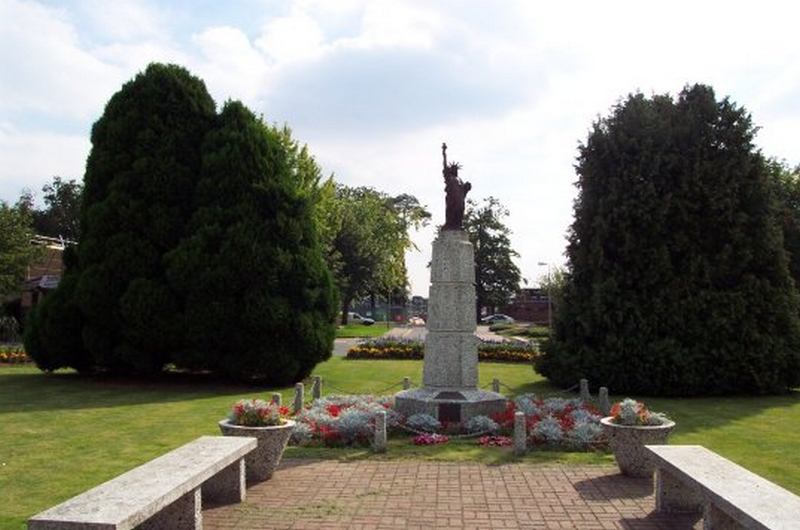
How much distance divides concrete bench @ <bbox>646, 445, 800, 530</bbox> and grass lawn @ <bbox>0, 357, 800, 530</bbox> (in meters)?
2.20

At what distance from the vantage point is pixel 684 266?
19375 mm

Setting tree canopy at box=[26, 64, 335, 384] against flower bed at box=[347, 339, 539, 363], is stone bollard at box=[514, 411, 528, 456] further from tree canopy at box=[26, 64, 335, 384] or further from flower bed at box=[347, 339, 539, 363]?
flower bed at box=[347, 339, 539, 363]

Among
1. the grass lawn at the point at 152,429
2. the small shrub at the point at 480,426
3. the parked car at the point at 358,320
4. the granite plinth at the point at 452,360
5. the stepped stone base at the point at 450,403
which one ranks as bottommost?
the grass lawn at the point at 152,429

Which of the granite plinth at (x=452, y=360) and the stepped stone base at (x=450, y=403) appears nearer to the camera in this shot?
the stepped stone base at (x=450, y=403)

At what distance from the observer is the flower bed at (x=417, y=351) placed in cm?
2959

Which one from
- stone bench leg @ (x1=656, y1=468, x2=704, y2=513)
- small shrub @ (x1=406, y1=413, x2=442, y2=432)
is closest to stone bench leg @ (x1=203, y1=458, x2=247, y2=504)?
stone bench leg @ (x1=656, y1=468, x2=704, y2=513)

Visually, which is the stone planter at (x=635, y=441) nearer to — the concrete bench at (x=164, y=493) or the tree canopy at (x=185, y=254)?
the concrete bench at (x=164, y=493)

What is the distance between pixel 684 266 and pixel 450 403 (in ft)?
30.8

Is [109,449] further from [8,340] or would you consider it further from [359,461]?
[8,340]

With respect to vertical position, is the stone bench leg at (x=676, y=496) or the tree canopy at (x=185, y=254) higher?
the tree canopy at (x=185, y=254)

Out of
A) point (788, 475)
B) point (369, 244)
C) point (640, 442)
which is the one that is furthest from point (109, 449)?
point (369, 244)

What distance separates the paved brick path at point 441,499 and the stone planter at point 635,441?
16 centimetres

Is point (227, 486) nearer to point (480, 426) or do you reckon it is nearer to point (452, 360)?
point (480, 426)

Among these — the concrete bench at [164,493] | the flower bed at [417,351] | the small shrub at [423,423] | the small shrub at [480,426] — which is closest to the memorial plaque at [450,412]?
the small shrub at [423,423]
